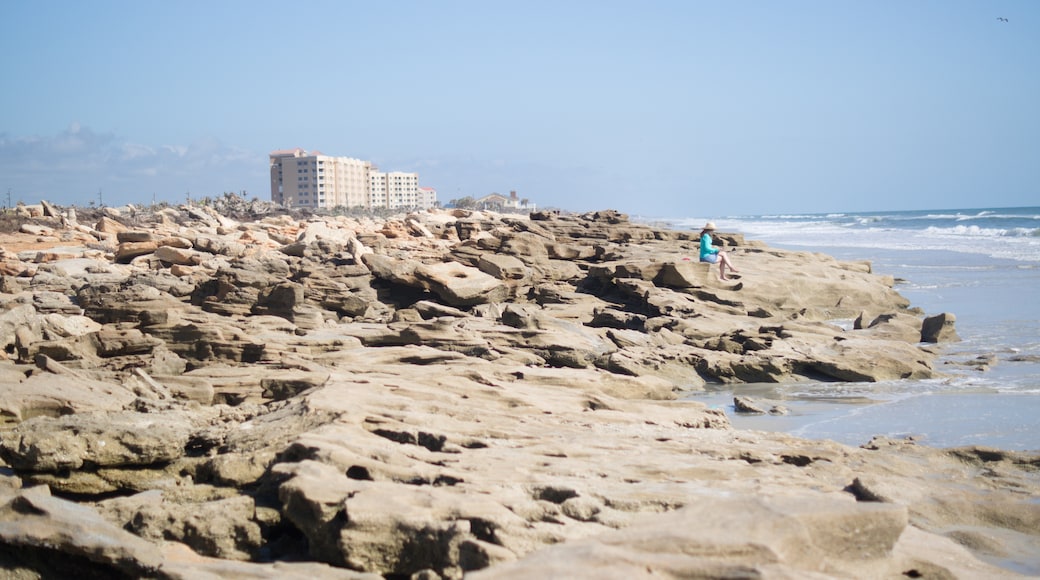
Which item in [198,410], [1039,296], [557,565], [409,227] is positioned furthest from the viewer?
[409,227]

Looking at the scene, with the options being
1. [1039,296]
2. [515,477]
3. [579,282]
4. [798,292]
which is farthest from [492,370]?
[1039,296]

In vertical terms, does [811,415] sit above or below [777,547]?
below

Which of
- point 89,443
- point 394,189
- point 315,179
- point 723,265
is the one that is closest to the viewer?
point 89,443

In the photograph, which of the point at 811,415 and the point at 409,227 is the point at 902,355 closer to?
the point at 811,415

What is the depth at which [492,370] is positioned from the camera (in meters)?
9.45

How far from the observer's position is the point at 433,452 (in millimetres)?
6164

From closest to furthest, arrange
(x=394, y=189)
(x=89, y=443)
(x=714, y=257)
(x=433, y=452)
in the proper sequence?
(x=89, y=443), (x=433, y=452), (x=714, y=257), (x=394, y=189)

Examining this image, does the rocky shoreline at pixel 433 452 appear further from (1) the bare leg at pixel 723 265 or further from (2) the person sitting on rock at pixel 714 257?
(2) the person sitting on rock at pixel 714 257

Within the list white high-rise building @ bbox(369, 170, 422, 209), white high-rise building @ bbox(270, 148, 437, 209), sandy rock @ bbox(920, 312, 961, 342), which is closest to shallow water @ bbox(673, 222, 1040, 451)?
sandy rock @ bbox(920, 312, 961, 342)

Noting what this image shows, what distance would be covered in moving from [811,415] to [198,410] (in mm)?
6781

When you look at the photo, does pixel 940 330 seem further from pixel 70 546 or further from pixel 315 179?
pixel 315 179

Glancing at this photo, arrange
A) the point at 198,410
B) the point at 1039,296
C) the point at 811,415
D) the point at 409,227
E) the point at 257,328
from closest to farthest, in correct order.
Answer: the point at 198,410
the point at 811,415
the point at 257,328
the point at 1039,296
the point at 409,227

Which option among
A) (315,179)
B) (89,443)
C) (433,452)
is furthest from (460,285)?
(315,179)

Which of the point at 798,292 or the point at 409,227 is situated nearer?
the point at 798,292
